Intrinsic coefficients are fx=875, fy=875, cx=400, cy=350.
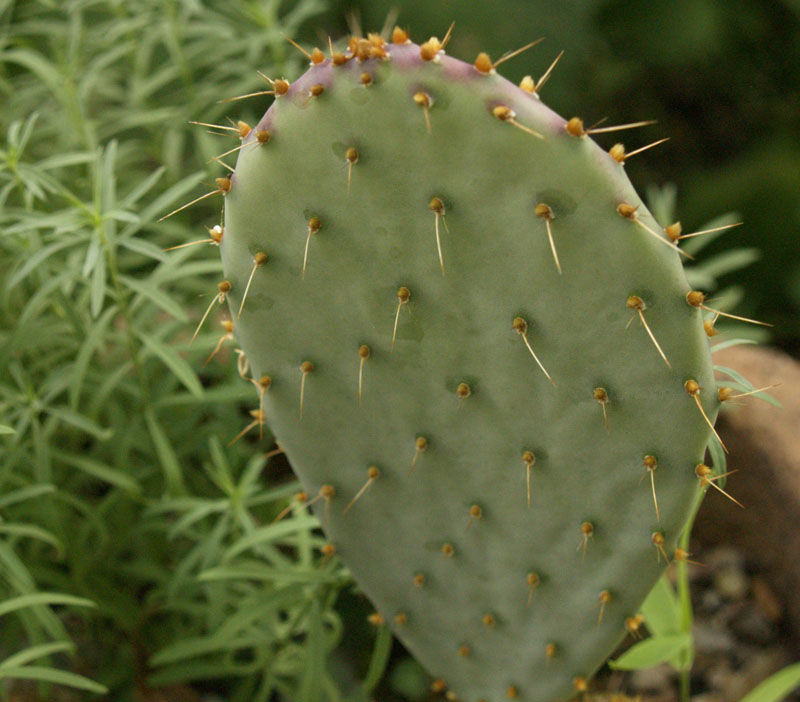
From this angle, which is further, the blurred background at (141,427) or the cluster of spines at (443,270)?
the blurred background at (141,427)

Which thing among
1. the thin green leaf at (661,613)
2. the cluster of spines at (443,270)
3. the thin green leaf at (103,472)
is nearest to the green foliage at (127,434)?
the thin green leaf at (103,472)

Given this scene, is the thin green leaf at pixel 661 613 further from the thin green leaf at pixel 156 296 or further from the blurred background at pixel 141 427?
the thin green leaf at pixel 156 296

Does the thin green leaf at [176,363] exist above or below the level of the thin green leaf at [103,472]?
above

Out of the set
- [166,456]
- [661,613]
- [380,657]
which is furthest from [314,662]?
[661,613]

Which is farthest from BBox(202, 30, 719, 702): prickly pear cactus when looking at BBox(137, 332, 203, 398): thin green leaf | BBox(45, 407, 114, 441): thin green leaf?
BBox(45, 407, 114, 441): thin green leaf

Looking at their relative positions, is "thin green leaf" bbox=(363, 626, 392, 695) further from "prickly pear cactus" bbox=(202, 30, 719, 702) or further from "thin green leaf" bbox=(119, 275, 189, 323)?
"thin green leaf" bbox=(119, 275, 189, 323)

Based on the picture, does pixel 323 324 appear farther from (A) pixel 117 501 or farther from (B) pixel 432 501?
(A) pixel 117 501

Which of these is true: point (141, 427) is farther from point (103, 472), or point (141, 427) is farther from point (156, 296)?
point (156, 296)
